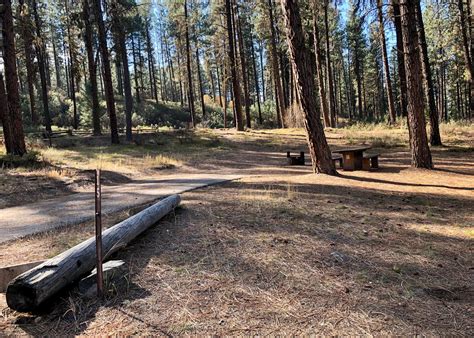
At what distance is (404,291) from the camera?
3.46 meters

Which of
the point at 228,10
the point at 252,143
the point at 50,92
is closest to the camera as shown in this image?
the point at 252,143

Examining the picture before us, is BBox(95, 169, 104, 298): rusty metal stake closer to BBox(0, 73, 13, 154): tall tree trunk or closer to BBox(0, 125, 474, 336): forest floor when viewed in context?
BBox(0, 125, 474, 336): forest floor

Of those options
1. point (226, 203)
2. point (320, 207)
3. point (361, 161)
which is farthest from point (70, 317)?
point (361, 161)

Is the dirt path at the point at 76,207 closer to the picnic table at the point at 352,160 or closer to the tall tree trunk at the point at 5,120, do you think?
the picnic table at the point at 352,160

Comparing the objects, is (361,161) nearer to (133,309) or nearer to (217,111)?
(133,309)

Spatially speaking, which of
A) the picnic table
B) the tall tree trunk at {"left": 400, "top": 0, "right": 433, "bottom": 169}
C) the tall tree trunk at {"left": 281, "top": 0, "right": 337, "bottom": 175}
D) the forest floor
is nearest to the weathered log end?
the forest floor

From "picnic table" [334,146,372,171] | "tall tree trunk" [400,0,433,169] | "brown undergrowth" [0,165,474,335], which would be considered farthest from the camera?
"picnic table" [334,146,372,171]

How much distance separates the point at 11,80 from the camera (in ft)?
39.1

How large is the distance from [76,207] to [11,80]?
715 cm

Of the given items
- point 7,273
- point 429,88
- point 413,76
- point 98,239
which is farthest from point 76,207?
point 429,88

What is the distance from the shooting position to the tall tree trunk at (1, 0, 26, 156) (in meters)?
11.8

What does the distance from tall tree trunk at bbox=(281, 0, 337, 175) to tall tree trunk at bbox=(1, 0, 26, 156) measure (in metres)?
8.80

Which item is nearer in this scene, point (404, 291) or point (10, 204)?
point (404, 291)

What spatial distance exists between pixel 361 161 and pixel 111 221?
24.7 ft
